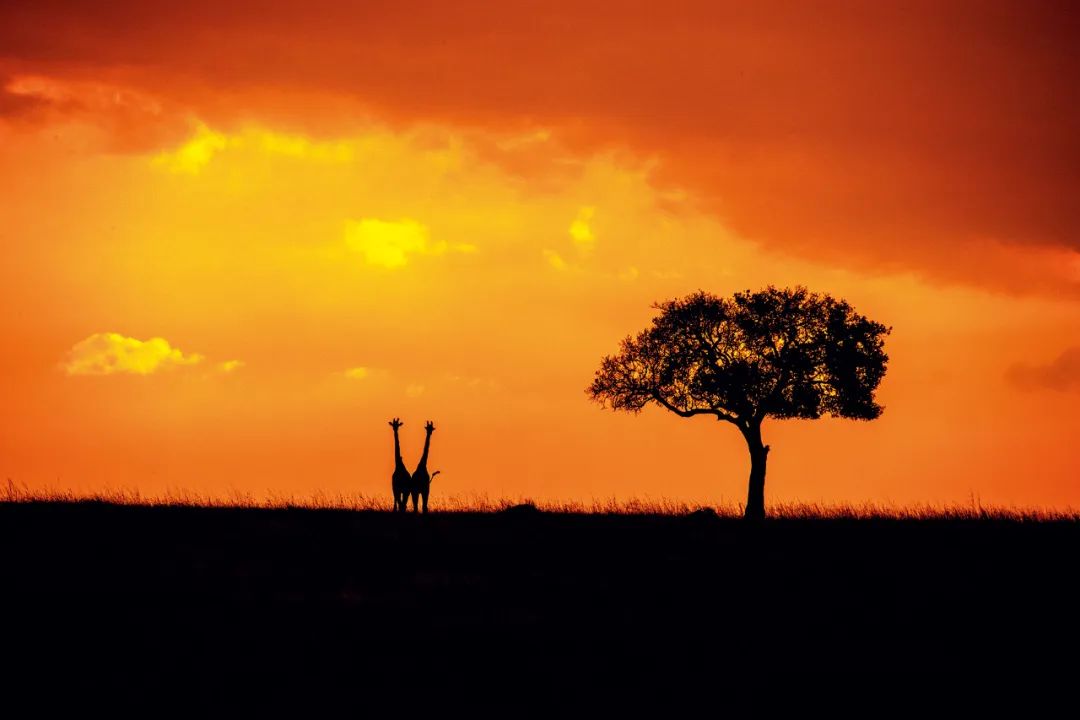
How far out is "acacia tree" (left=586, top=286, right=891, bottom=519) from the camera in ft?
148

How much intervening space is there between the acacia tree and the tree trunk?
87 millimetres

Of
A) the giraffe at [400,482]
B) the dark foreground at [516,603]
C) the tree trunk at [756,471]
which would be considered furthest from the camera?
the tree trunk at [756,471]

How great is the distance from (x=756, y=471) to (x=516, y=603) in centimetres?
2548

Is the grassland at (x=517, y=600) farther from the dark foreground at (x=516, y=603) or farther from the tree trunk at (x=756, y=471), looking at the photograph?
the tree trunk at (x=756, y=471)

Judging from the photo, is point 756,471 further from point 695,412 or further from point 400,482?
point 400,482

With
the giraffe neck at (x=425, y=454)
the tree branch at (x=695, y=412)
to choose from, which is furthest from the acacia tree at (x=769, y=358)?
the giraffe neck at (x=425, y=454)

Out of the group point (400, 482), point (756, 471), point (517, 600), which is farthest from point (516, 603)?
point (756, 471)

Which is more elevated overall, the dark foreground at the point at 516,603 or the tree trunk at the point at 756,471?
the tree trunk at the point at 756,471

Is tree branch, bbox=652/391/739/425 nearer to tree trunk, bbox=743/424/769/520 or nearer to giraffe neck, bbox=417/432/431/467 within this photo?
tree trunk, bbox=743/424/769/520

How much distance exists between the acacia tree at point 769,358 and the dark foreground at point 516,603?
602 inches

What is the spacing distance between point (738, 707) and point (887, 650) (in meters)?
4.38

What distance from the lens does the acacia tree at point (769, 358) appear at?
45250 mm

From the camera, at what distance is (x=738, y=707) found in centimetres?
1428

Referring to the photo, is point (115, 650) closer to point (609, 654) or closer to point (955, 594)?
point (609, 654)
